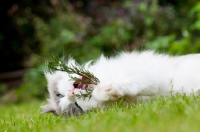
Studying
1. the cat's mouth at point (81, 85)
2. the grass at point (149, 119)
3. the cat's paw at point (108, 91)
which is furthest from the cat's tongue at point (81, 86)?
the grass at point (149, 119)

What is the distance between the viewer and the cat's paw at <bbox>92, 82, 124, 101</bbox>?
2.90 meters

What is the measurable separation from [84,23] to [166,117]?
716cm

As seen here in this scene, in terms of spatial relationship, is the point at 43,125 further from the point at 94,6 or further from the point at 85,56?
the point at 94,6

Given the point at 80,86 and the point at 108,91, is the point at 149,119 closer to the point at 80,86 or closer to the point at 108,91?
the point at 108,91

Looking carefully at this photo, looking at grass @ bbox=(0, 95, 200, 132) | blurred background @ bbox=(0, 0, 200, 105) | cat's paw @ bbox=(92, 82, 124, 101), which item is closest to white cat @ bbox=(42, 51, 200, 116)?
cat's paw @ bbox=(92, 82, 124, 101)

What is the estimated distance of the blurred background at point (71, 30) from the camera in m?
8.47

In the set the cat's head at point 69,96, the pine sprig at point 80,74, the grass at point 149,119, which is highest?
the pine sprig at point 80,74

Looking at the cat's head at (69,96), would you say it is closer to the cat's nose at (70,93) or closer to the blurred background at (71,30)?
the cat's nose at (70,93)

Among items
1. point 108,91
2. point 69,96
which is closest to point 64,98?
point 69,96

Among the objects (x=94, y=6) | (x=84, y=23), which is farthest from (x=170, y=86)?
(x=94, y=6)

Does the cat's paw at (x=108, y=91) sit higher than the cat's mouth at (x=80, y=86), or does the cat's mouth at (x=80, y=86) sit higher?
the cat's mouth at (x=80, y=86)

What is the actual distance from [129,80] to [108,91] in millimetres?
176

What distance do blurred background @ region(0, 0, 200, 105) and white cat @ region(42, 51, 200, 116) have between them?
175 inches

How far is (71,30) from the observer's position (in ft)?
30.3
